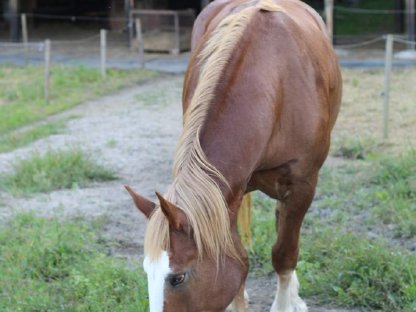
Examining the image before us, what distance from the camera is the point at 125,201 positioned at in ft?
19.6

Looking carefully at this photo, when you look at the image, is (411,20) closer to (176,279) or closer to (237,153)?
(237,153)

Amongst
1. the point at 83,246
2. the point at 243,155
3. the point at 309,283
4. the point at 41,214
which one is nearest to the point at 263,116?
the point at 243,155

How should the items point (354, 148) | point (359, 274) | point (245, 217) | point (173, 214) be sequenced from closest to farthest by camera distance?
point (173, 214) < point (359, 274) < point (245, 217) < point (354, 148)

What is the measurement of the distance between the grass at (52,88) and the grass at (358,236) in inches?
183

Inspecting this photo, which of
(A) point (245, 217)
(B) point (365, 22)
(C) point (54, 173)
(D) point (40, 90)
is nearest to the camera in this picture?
(A) point (245, 217)

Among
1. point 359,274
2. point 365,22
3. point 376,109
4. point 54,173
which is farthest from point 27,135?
point 365,22

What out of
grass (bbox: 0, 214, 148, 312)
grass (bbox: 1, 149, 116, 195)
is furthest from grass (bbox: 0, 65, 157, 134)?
grass (bbox: 0, 214, 148, 312)

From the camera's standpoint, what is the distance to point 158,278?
8.45 ft

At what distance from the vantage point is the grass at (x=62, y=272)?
3893 millimetres

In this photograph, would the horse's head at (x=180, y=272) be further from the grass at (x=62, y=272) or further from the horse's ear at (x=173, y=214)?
the grass at (x=62, y=272)

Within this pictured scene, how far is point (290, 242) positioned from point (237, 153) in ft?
3.31

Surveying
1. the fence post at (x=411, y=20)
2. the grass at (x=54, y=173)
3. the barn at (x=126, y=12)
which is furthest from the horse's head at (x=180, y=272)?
the barn at (x=126, y=12)

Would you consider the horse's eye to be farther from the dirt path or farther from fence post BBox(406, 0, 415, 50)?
fence post BBox(406, 0, 415, 50)

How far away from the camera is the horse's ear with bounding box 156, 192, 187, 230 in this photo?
250cm
